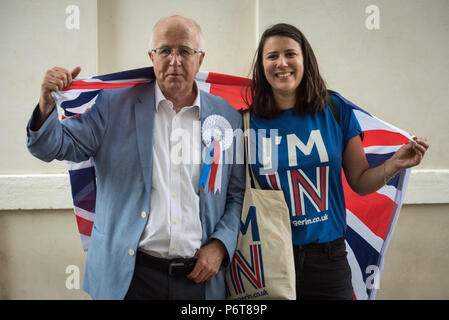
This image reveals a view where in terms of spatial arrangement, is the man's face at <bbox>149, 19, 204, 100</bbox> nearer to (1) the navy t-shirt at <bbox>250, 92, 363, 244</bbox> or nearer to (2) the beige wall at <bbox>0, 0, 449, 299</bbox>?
(1) the navy t-shirt at <bbox>250, 92, 363, 244</bbox>

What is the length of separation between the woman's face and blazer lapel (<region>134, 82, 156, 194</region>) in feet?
1.86

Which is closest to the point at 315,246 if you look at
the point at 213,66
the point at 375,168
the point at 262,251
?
the point at 262,251

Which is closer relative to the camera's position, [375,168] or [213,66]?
[375,168]

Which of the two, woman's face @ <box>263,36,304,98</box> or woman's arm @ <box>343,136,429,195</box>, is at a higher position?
woman's face @ <box>263,36,304,98</box>

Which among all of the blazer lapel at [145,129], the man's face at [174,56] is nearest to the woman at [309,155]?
the man's face at [174,56]

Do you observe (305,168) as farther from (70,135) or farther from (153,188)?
(70,135)

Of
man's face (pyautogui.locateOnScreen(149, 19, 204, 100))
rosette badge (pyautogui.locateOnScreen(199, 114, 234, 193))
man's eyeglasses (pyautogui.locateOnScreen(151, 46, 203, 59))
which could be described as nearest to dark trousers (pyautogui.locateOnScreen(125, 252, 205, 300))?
rosette badge (pyautogui.locateOnScreen(199, 114, 234, 193))

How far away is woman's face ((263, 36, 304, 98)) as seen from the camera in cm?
146

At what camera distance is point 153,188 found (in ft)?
4.35

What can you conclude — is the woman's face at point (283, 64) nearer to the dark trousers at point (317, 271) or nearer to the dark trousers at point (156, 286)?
the dark trousers at point (317, 271)

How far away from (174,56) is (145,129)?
1.10 feet
